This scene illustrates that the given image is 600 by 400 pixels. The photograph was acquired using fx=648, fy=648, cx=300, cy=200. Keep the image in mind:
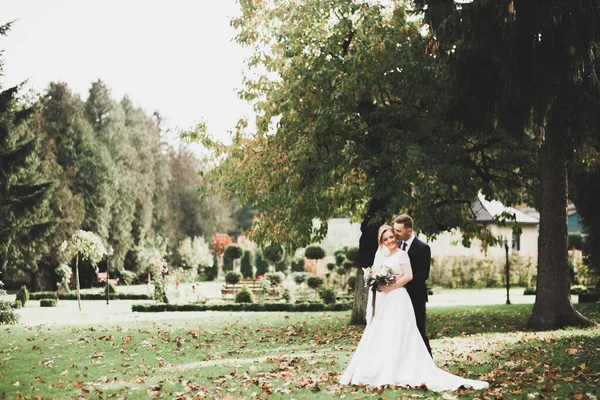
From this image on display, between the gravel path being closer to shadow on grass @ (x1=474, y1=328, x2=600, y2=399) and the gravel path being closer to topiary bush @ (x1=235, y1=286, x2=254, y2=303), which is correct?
topiary bush @ (x1=235, y1=286, x2=254, y2=303)

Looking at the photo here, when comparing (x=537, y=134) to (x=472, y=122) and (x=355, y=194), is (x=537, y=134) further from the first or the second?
(x=355, y=194)

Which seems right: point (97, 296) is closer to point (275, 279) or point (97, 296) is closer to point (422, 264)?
point (275, 279)

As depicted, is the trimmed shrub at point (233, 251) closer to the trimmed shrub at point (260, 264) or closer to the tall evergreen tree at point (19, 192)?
the trimmed shrub at point (260, 264)

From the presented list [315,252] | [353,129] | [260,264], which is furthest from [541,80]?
[260,264]

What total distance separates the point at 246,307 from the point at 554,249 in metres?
13.5

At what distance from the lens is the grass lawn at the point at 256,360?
27.0 ft

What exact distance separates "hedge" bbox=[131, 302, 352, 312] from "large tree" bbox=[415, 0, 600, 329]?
1090 cm

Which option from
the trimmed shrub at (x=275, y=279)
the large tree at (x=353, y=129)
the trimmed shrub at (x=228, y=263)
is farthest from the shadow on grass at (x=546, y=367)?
the trimmed shrub at (x=228, y=263)

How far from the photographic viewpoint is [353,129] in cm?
1555

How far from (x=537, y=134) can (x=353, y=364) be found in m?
8.42

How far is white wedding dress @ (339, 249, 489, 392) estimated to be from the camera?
798 centimetres

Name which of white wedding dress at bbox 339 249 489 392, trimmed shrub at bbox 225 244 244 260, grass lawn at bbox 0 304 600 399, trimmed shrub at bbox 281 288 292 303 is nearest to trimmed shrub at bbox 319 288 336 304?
trimmed shrub at bbox 281 288 292 303

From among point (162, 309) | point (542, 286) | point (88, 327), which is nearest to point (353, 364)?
point (542, 286)

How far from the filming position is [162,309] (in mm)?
25094
